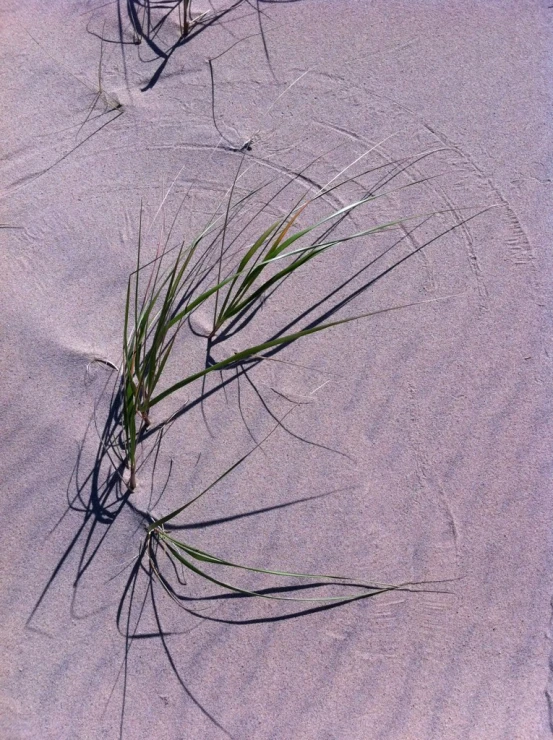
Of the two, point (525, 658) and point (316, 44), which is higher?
point (316, 44)

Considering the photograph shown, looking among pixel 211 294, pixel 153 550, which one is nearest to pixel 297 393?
pixel 211 294

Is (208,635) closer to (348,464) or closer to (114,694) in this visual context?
(114,694)

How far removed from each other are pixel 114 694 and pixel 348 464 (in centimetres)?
80

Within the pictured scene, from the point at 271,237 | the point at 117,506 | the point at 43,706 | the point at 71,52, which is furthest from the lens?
the point at 71,52

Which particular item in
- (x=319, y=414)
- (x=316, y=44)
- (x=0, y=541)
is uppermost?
(x=316, y=44)

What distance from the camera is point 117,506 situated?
5.49 feet

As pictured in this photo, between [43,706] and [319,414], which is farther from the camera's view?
[319,414]

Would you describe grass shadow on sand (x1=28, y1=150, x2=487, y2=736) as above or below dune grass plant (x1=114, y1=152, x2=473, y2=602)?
below

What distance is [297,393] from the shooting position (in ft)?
5.80

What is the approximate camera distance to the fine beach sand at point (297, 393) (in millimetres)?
1593

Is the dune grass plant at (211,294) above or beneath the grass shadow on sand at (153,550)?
above

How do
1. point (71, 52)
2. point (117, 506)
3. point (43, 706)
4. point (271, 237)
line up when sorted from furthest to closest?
point (71, 52) < point (271, 237) < point (117, 506) < point (43, 706)

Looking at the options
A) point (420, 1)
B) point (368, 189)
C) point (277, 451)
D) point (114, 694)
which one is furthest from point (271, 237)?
point (114, 694)

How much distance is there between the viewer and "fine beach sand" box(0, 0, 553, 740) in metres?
1.59
